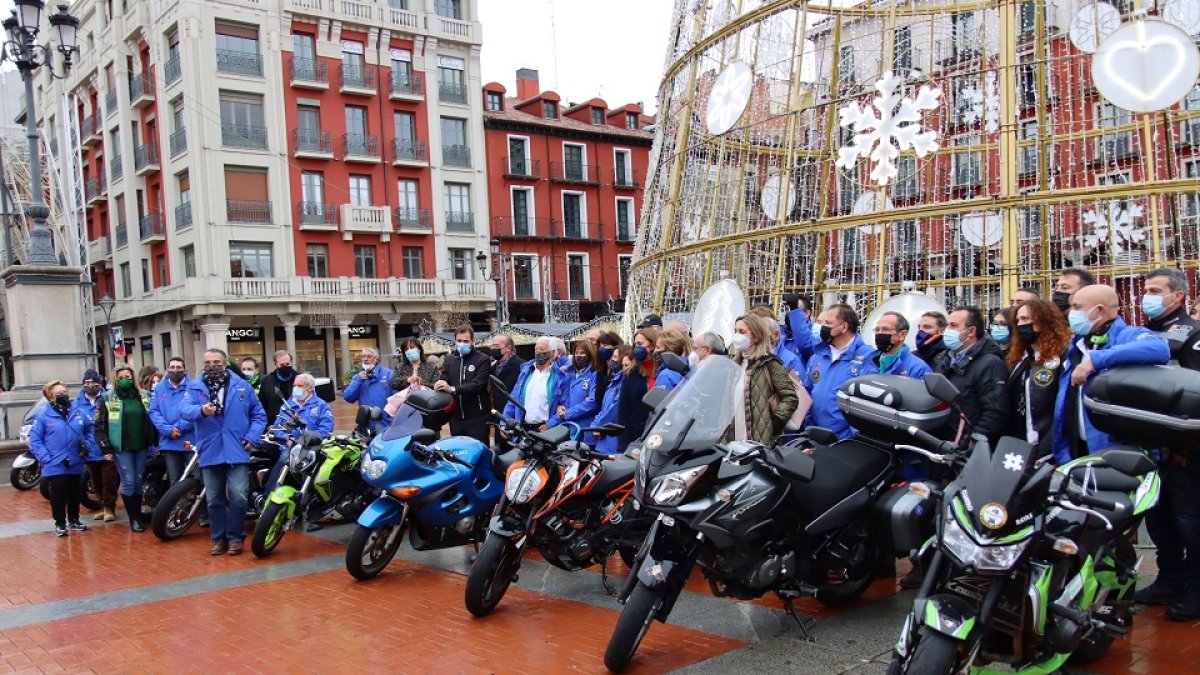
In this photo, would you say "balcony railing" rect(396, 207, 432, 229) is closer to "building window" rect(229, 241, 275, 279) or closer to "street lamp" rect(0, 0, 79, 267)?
"building window" rect(229, 241, 275, 279)

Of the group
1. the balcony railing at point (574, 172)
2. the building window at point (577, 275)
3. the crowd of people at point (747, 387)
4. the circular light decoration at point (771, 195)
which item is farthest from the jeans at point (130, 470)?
the balcony railing at point (574, 172)

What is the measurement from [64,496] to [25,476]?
396 centimetres

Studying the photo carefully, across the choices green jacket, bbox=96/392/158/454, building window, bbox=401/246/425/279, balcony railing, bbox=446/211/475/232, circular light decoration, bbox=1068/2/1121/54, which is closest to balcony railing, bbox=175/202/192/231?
building window, bbox=401/246/425/279

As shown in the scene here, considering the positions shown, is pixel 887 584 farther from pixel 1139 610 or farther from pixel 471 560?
pixel 471 560

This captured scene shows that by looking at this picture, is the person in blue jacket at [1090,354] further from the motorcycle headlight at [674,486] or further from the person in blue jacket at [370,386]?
the person in blue jacket at [370,386]

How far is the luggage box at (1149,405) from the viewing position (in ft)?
12.6

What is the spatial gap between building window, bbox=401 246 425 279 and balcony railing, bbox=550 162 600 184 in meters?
8.27

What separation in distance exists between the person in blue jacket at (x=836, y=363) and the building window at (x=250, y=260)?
32.0 meters

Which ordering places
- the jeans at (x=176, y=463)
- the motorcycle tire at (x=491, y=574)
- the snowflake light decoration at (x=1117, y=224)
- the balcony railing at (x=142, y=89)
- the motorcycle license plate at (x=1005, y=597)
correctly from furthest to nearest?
the balcony railing at (x=142, y=89), the jeans at (x=176, y=463), the snowflake light decoration at (x=1117, y=224), the motorcycle tire at (x=491, y=574), the motorcycle license plate at (x=1005, y=597)

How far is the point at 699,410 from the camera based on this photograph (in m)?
4.66

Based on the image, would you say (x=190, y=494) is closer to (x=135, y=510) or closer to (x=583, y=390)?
(x=135, y=510)

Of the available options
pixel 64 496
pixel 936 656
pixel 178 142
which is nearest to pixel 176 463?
pixel 64 496

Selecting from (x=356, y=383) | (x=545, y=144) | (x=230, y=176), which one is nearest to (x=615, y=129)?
(x=545, y=144)

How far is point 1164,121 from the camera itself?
7.03 m
